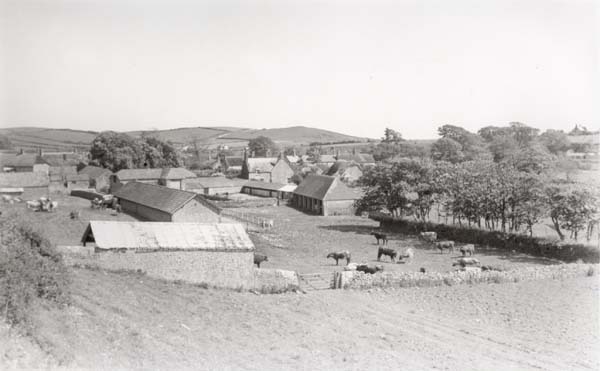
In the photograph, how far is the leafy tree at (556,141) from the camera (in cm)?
11156

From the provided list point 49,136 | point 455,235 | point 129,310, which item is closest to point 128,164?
point 455,235

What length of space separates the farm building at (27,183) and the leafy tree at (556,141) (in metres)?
99.5

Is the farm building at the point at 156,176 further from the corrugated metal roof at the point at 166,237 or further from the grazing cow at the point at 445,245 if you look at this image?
the corrugated metal roof at the point at 166,237

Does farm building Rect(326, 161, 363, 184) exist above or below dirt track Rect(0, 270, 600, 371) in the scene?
above

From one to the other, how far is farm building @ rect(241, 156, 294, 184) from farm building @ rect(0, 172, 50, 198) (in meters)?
39.7

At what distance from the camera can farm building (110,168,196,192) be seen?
7544cm

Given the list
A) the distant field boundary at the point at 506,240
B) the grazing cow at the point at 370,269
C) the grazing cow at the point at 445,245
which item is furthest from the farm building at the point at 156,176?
the grazing cow at the point at 370,269

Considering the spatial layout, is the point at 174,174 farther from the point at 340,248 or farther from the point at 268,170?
the point at 340,248

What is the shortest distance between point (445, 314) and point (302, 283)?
723 cm

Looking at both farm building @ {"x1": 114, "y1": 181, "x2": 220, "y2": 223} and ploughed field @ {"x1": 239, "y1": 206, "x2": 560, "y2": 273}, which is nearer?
ploughed field @ {"x1": 239, "y1": 206, "x2": 560, "y2": 273}

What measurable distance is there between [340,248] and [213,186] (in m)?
43.4

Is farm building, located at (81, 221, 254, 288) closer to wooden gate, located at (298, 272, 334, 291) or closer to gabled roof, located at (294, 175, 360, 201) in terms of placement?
wooden gate, located at (298, 272, 334, 291)

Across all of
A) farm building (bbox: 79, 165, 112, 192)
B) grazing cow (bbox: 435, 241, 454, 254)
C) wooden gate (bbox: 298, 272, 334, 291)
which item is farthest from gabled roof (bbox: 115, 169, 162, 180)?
wooden gate (bbox: 298, 272, 334, 291)

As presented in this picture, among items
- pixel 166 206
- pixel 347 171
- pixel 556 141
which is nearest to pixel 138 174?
pixel 166 206
